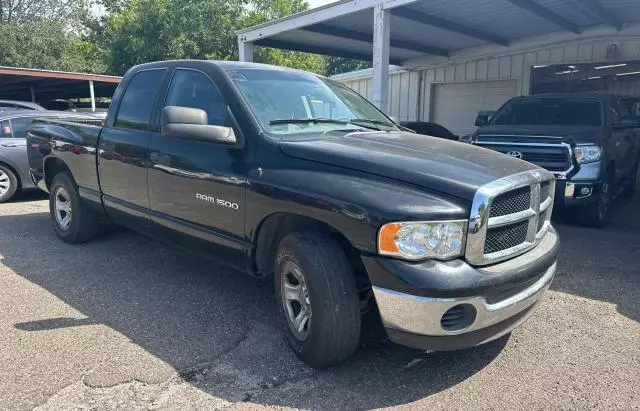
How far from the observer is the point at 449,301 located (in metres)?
2.64

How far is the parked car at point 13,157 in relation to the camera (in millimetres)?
8734

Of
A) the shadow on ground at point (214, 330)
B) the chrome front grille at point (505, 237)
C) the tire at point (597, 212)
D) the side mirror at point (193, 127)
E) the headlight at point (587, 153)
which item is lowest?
the shadow on ground at point (214, 330)

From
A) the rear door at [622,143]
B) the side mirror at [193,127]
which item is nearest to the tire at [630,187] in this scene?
the rear door at [622,143]

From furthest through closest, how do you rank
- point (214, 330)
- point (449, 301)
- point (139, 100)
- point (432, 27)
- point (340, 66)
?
point (340, 66)
point (432, 27)
point (139, 100)
point (214, 330)
point (449, 301)

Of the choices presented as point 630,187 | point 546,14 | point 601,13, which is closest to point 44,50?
point 546,14

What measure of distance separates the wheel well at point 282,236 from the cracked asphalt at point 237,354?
1.86 feet

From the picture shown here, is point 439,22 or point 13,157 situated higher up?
point 439,22

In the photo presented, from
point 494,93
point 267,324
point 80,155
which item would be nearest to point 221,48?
point 494,93

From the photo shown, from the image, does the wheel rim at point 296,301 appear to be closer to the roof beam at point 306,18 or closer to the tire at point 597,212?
the tire at point 597,212

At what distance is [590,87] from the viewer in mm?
12258

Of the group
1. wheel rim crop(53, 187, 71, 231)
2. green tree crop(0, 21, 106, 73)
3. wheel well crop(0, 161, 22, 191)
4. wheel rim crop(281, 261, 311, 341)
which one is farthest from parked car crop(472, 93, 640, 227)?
green tree crop(0, 21, 106, 73)

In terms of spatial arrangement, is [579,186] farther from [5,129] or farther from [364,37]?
[5,129]

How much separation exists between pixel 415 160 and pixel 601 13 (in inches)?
320

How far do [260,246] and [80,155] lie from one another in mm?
2953
